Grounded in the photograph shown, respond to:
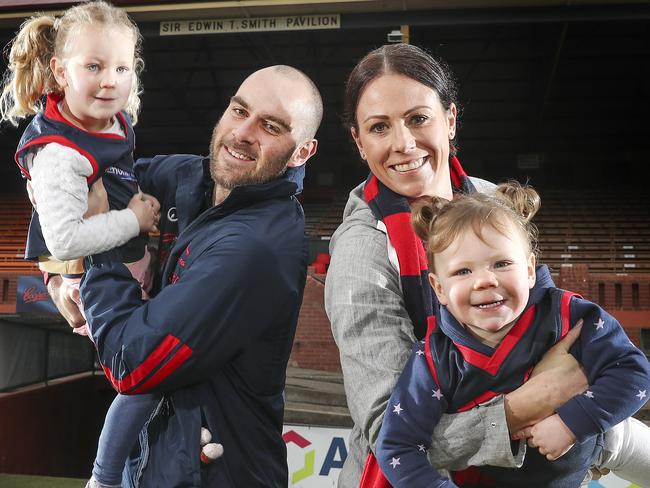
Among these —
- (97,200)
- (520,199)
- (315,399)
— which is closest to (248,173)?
(97,200)

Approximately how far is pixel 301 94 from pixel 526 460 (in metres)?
0.97

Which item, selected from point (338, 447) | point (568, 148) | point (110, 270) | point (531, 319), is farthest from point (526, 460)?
point (568, 148)

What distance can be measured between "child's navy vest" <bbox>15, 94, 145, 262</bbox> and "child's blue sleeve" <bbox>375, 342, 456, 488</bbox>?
74 cm

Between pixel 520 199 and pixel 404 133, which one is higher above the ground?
Answer: pixel 404 133

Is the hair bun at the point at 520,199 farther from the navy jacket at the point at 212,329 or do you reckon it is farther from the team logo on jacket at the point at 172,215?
the team logo on jacket at the point at 172,215

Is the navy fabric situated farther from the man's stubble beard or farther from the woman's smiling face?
the man's stubble beard

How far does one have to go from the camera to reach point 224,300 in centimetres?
143

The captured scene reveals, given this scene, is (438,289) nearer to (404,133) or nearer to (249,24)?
(404,133)

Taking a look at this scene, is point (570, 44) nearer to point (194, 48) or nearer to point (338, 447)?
A: point (194, 48)

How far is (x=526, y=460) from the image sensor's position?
4.33ft

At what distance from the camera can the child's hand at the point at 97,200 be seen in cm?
162

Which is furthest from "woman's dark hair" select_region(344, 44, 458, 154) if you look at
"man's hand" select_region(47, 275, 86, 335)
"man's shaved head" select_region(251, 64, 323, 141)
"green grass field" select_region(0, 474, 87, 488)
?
"green grass field" select_region(0, 474, 87, 488)

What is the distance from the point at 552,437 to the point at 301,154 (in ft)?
2.88

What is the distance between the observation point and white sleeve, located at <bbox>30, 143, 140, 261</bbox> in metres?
1.52
